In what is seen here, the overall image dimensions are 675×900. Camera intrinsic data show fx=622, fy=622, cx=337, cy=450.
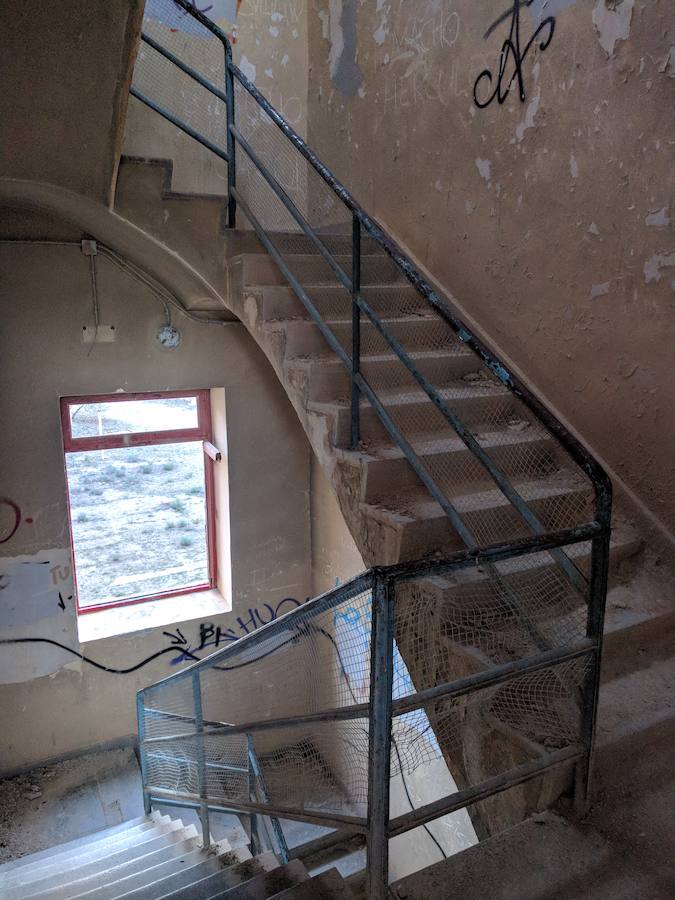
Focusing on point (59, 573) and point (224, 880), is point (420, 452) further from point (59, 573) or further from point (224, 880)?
point (59, 573)

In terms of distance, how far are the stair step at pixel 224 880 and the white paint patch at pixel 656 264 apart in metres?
2.48

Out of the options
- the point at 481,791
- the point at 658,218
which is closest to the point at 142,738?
the point at 481,791

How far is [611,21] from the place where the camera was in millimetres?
2354

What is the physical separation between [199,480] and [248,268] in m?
2.17

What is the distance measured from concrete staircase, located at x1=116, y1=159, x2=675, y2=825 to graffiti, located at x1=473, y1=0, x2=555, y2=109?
0.97m

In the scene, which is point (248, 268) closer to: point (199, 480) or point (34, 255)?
point (34, 255)

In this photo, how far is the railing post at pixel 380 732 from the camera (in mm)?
1291

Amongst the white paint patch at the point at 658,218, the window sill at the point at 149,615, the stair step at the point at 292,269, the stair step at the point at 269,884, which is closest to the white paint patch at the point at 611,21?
the white paint patch at the point at 658,218

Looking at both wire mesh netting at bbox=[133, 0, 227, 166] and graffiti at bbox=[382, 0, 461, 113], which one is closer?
graffiti at bbox=[382, 0, 461, 113]

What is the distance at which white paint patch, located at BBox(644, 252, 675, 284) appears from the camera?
2.28 meters

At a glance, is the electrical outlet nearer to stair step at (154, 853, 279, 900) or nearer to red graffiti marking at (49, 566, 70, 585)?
red graffiti marking at (49, 566, 70, 585)

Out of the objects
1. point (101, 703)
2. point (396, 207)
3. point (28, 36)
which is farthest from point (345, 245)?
point (101, 703)

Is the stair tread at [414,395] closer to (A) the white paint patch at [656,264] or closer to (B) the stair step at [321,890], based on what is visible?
(A) the white paint patch at [656,264]

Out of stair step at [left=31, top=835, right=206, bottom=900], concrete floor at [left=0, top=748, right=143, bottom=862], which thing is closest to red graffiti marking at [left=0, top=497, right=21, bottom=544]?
concrete floor at [left=0, top=748, right=143, bottom=862]
